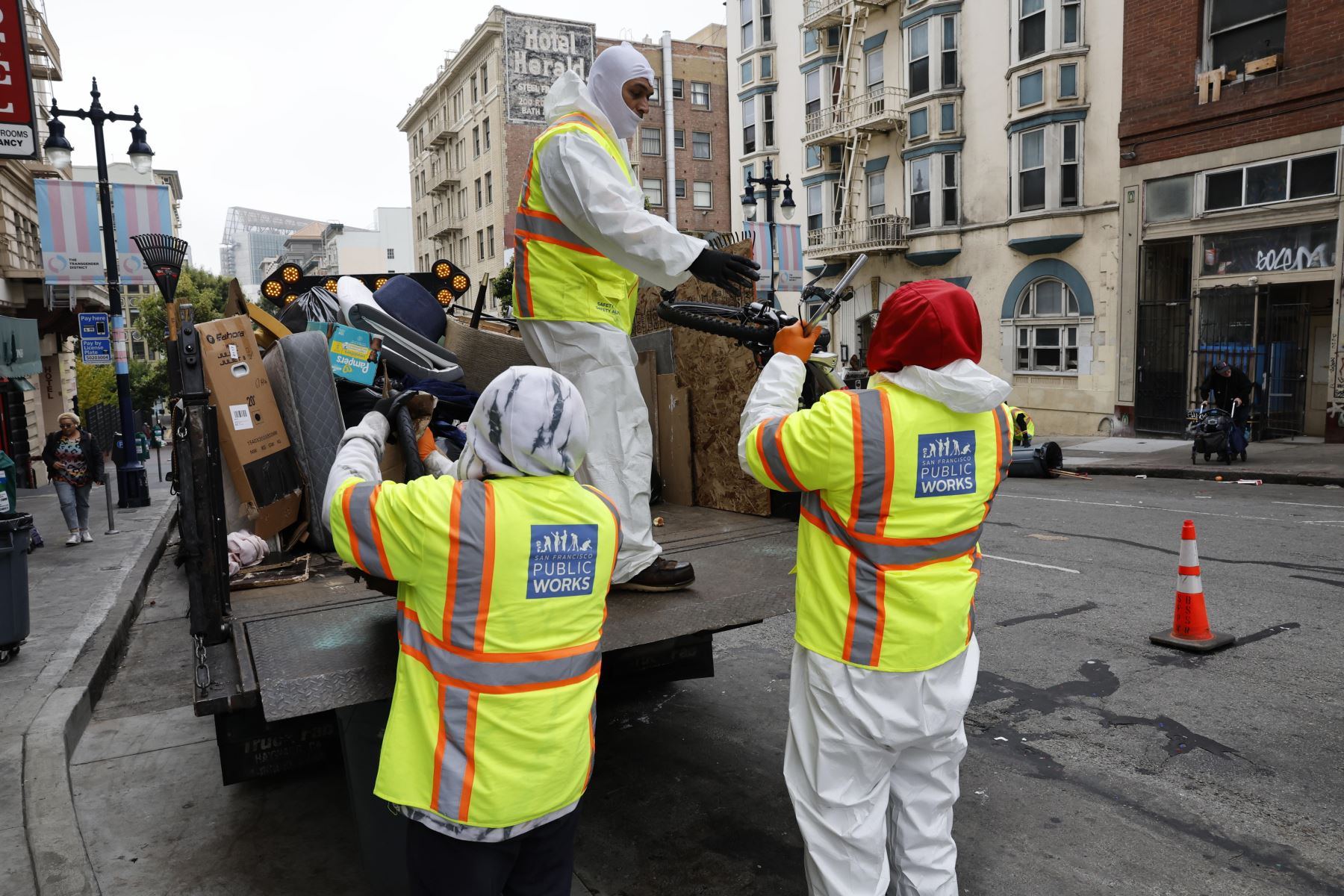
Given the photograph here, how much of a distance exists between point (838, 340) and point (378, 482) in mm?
28328

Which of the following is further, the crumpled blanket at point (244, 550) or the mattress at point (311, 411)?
the mattress at point (311, 411)

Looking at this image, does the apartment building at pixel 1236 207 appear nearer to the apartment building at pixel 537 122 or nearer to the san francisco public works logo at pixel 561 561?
the san francisco public works logo at pixel 561 561

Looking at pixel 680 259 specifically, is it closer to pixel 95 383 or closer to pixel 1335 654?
pixel 1335 654

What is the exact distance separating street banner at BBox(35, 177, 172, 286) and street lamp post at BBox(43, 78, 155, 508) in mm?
206

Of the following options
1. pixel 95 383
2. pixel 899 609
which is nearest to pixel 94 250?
pixel 95 383

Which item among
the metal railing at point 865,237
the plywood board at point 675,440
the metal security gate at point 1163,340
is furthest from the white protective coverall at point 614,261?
the metal railing at point 865,237

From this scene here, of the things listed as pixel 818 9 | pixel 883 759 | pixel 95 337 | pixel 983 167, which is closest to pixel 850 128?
pixel 818 9

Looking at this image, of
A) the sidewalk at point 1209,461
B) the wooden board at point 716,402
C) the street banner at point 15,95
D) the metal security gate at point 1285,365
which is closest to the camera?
the wooden board at point 716,402

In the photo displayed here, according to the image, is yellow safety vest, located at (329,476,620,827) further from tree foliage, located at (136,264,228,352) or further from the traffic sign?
tree foliage, located at (136,264,228,352)

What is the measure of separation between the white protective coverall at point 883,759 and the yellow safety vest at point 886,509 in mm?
53

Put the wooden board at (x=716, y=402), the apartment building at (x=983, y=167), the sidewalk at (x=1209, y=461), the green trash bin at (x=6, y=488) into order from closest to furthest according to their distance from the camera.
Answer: the wooden board at (x=716, y=402)
the green trash bin at (x=6, y=488)
the sidewalk at (x=1209, y=461)
the apartment building at (x=983, y=167)

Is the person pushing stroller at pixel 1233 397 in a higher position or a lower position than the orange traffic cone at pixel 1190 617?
higher

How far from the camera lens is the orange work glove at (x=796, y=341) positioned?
316 centimetres

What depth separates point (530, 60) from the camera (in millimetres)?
48250
